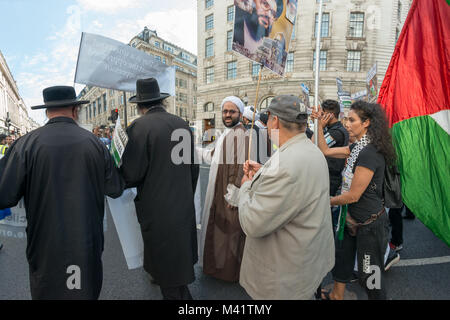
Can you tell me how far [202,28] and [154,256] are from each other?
3150 centimetres

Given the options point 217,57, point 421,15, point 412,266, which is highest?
point 217,57

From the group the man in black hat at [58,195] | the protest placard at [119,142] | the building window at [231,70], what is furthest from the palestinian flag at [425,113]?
the building window at [231,70]

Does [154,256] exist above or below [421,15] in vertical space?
below

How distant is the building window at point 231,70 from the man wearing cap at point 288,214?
87.8ft

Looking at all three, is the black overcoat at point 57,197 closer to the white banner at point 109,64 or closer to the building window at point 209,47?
the white banner at point 109,64

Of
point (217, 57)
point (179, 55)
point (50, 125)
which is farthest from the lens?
point (179, 55)

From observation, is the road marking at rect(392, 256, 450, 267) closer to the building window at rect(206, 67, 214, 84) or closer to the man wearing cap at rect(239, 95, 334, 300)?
the man wearing cap at rect(239, 95, 334, 300)

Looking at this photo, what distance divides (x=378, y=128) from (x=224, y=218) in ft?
5.83

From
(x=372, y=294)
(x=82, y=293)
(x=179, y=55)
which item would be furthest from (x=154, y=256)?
(x=179, y=55)

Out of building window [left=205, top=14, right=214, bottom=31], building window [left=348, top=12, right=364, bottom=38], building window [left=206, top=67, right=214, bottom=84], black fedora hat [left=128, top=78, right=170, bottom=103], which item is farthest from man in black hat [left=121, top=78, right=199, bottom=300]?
building window [left=205, top=14, right=214, bottom=31]

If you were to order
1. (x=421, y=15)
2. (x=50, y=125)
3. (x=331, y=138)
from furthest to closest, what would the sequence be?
1. (x=331, y=138)
2. (x=421, y=15)
3. (x=50, y=125)

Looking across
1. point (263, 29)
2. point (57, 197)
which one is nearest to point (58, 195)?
point (57, 197)

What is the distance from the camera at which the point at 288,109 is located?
149 cm

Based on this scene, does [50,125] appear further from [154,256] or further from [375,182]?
[375,182]
